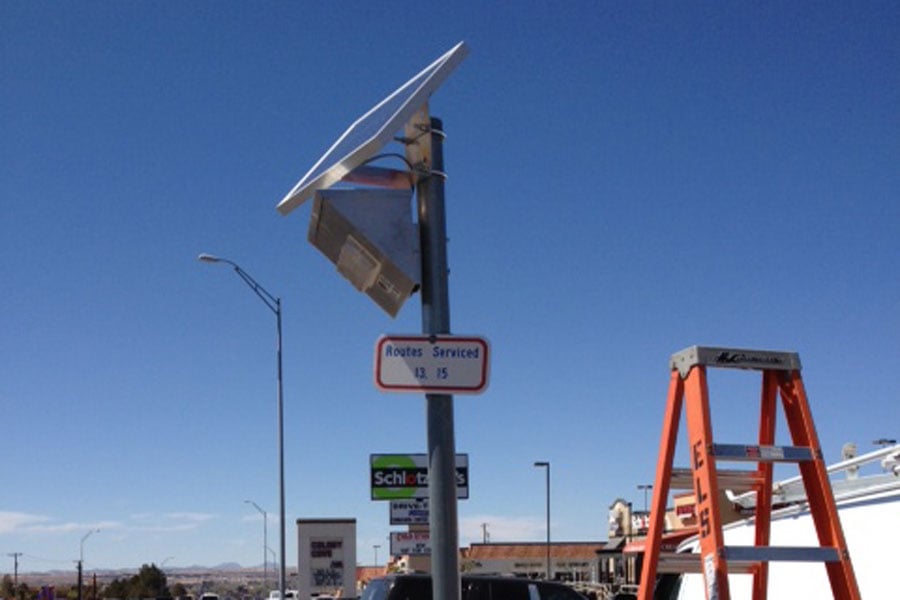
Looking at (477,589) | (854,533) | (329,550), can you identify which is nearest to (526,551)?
(329,550)

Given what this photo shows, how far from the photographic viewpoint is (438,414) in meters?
4.77

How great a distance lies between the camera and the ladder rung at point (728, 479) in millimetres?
5070

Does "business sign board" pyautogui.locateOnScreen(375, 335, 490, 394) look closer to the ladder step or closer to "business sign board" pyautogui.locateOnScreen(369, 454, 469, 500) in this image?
the ladder step

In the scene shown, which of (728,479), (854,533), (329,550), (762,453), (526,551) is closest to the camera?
(762,453)

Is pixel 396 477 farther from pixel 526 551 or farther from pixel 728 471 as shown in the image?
pixel 526 551

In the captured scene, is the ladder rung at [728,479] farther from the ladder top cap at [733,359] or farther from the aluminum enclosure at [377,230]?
the aluminum enclosure at [377,230]

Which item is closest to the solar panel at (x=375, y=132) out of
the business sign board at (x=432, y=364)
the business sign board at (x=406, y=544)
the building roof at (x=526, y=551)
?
the business sign board at (x=432, y=364)

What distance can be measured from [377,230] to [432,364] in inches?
22.5

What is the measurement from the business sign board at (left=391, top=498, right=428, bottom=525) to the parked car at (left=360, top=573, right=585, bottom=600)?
65.6ft

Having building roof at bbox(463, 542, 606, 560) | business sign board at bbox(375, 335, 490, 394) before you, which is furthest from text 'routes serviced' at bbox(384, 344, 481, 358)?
building roof at bbox(463, 542, 606, 560)

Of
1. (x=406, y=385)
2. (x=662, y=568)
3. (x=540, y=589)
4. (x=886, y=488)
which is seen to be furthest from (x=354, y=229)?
(x=540, y=589)

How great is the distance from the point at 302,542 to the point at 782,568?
94.9ft

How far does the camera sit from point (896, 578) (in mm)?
5281

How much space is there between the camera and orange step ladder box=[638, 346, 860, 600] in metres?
4.54
